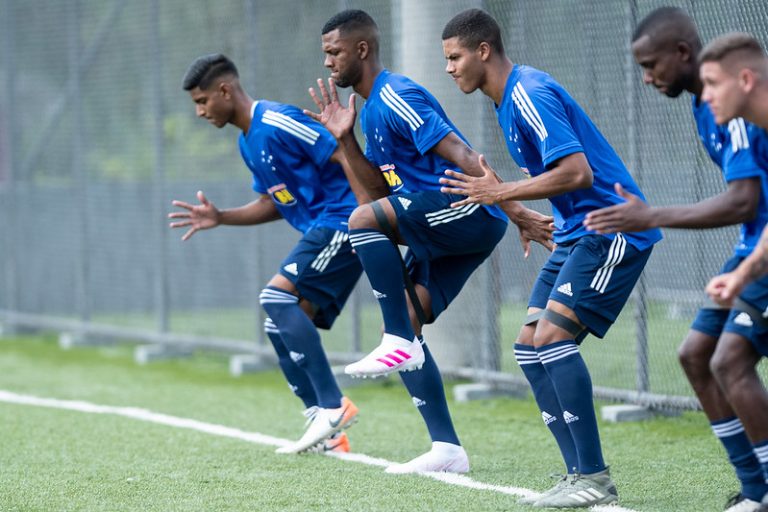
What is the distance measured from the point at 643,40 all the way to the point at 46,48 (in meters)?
10.4

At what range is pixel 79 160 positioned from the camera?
1315 cm

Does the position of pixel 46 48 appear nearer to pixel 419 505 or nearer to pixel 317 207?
pixel 317 207

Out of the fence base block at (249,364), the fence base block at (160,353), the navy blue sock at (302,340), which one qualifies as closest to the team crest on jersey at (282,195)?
the navy blue sock at (302,340)

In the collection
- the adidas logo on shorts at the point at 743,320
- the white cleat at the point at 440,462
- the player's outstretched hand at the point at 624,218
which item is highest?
the player's outstretched hand at the point at 624,218

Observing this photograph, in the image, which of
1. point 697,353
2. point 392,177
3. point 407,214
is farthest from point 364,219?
point 697,353

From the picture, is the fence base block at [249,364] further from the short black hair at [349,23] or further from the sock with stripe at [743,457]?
the sock with stripe at [743,457]

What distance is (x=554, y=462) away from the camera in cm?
622

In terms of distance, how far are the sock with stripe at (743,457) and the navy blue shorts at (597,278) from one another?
683 mm

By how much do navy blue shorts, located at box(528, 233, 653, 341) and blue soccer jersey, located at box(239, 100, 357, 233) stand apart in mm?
1897

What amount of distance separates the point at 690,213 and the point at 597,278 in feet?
2.56

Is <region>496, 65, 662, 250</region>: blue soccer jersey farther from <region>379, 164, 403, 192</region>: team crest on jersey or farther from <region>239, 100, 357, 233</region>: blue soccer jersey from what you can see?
<region>239, 100, 357, 233</region>: blue soccer jersey

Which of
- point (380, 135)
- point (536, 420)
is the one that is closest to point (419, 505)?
point (380, 135)

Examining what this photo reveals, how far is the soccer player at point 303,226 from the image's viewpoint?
6555 millimetres

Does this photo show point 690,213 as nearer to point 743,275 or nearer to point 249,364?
point 743,275
